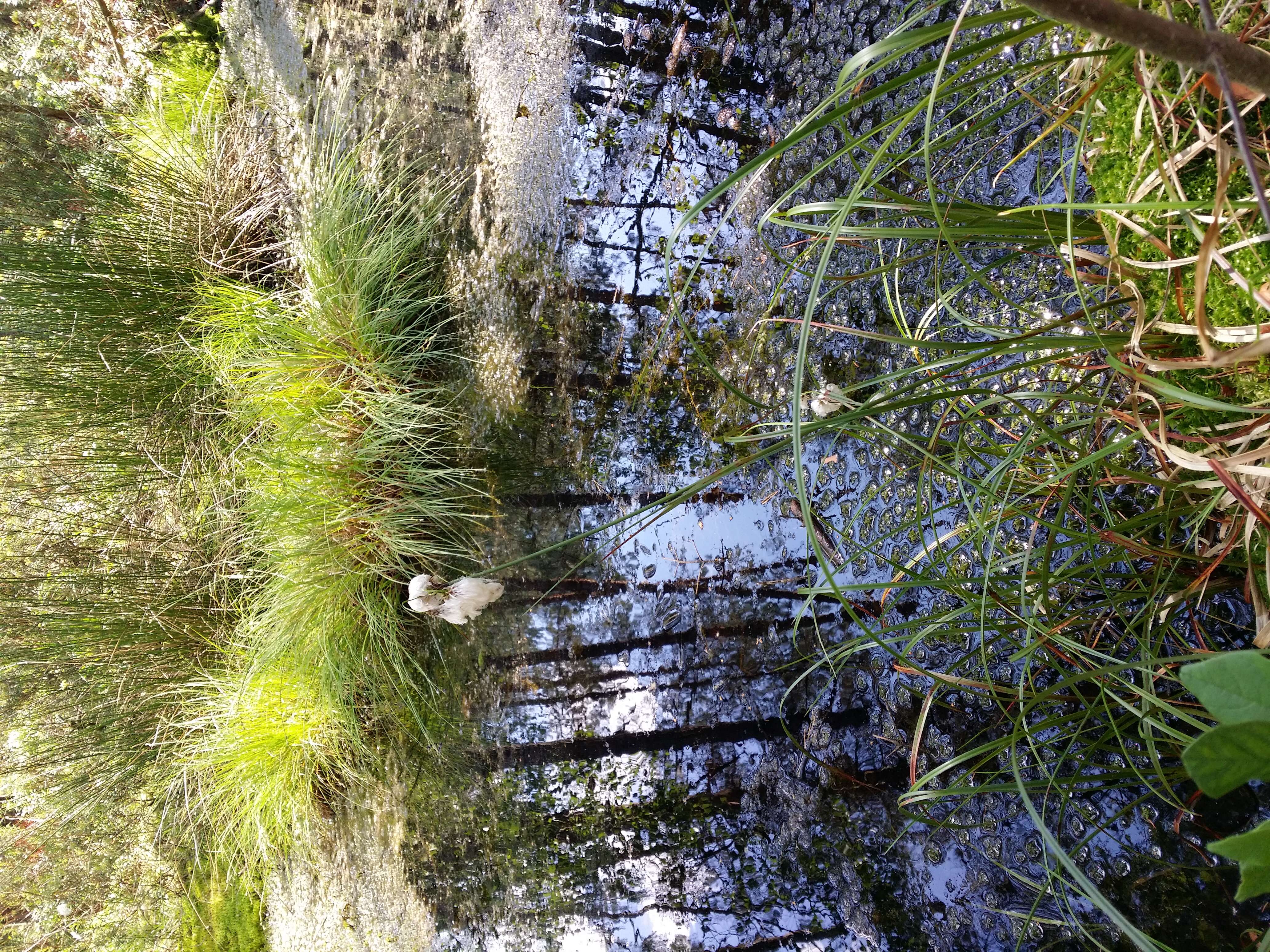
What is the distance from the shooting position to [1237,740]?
0.32 m

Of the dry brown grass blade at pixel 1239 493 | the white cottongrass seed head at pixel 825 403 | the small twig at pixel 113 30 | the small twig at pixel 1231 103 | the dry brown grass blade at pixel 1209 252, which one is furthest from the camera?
the small twig at pixel 113 30

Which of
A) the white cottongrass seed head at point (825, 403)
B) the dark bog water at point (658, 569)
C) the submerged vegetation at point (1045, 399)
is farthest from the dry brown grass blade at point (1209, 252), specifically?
the white cottongrass seed head at point (825, 403)

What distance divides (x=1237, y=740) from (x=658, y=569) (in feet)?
2.88

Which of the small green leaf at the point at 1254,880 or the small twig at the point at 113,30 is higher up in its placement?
the small twig at the point at 113,30

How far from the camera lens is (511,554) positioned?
127 centimetres

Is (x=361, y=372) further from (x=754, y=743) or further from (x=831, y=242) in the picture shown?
(x=831, y=242)

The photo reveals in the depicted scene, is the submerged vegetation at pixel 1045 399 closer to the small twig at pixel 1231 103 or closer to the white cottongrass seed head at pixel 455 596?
the small twig at pixel 1231 103

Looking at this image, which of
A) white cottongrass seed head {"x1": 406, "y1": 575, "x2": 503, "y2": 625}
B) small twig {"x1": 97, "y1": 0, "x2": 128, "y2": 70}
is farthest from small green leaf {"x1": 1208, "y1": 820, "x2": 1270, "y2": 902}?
small twig {"x1": 97, "y1": 0, "x2": 128, "y2": 70}

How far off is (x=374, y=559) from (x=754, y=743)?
73 centimetres

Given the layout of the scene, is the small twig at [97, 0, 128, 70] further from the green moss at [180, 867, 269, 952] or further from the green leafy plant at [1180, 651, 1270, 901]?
the green leafy plant at [1180, 651, 1270, 901]

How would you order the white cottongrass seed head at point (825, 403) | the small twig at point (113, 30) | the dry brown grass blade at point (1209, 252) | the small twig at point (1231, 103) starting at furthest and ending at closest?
the small twig at point (113, 30)
the white cottongrass seed head at point (825, 403)
the dry brown grass blade at point (1209, 252)
the small twig at point (1231, 103)

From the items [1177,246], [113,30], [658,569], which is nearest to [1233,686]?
[1177,246]

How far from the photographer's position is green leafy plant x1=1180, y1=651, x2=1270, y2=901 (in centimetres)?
30

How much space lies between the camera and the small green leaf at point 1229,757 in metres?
0.31
